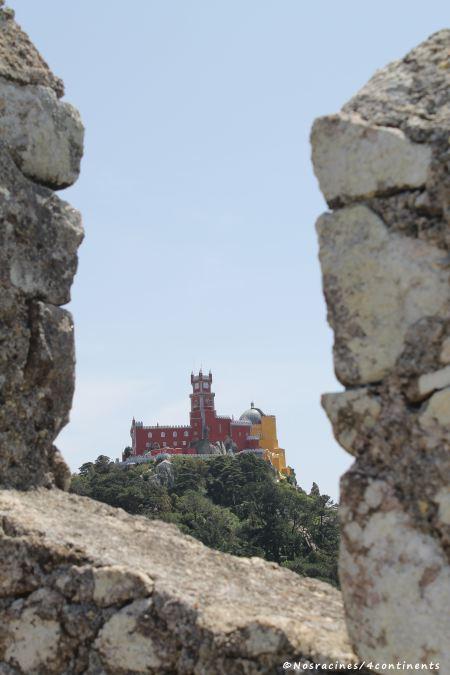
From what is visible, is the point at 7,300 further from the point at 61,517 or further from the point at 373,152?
the point at 373,152

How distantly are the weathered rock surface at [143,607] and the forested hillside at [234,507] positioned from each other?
80.8 ft

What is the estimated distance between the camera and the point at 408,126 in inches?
115

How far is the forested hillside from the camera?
117ft

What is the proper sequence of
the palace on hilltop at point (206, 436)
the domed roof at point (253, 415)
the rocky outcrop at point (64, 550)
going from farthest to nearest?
the domed roof at point (253, 415), the palace on hilltop at point (206, 436), the rocky outcrop at point (64, 550)

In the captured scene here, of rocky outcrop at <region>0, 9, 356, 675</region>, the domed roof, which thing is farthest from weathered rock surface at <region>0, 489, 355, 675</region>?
the domed roof

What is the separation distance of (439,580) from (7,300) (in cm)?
210

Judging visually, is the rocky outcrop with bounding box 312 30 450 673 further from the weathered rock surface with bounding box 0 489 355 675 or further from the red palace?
the red palace

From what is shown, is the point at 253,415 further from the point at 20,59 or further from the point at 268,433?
the point at 20,59

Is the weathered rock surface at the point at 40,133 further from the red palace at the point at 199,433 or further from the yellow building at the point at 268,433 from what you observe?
the yellow building at the point at 268,433

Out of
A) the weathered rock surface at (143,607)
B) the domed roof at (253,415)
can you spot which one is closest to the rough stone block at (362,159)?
the weathered rock surface at (143,607)

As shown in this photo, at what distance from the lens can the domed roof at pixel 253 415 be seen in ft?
247

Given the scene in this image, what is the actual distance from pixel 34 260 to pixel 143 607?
1.59m

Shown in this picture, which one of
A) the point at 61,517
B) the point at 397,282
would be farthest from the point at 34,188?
the point at 397,282

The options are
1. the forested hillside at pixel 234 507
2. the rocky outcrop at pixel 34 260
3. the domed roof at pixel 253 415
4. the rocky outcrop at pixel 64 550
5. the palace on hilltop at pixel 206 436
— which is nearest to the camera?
the rocky outcrop at pixel 64 550
